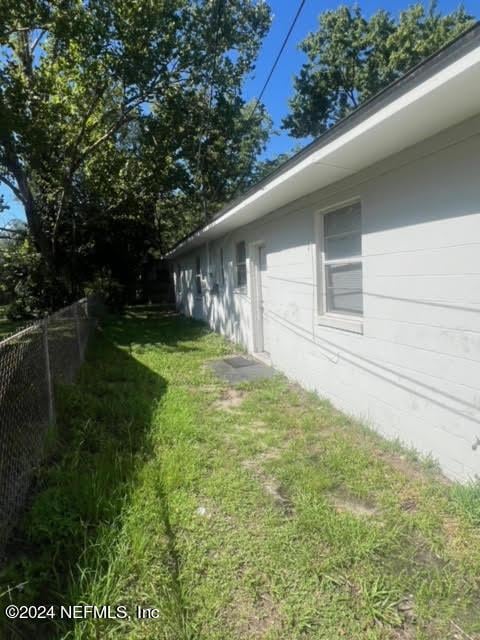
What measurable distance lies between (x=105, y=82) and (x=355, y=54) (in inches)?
556

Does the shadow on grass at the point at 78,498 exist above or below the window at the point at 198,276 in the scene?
below

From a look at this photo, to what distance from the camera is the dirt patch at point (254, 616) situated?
1710 millimetres

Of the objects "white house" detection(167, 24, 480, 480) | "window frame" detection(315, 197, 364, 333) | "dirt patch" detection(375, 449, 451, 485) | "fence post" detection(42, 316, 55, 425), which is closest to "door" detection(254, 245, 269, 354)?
"white house" detection(167, 24, 480, 480)

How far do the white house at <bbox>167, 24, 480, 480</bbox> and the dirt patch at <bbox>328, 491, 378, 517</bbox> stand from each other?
32.2 inches

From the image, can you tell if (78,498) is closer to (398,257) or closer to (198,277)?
(398,257)

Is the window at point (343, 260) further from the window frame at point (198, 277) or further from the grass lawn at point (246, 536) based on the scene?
the window frame at point (198, 277)

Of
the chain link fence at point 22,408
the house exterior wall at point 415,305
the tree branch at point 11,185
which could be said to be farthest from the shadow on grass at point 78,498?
the tree branch at point 11,185

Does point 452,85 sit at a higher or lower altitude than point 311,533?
higher

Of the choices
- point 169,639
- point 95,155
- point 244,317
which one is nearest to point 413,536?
point 169,639

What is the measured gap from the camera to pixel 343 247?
171 inches

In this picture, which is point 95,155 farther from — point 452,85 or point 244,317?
point 452,85

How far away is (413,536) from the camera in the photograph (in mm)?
2281

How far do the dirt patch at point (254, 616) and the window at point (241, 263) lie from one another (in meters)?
6.57

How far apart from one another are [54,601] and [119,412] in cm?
250
